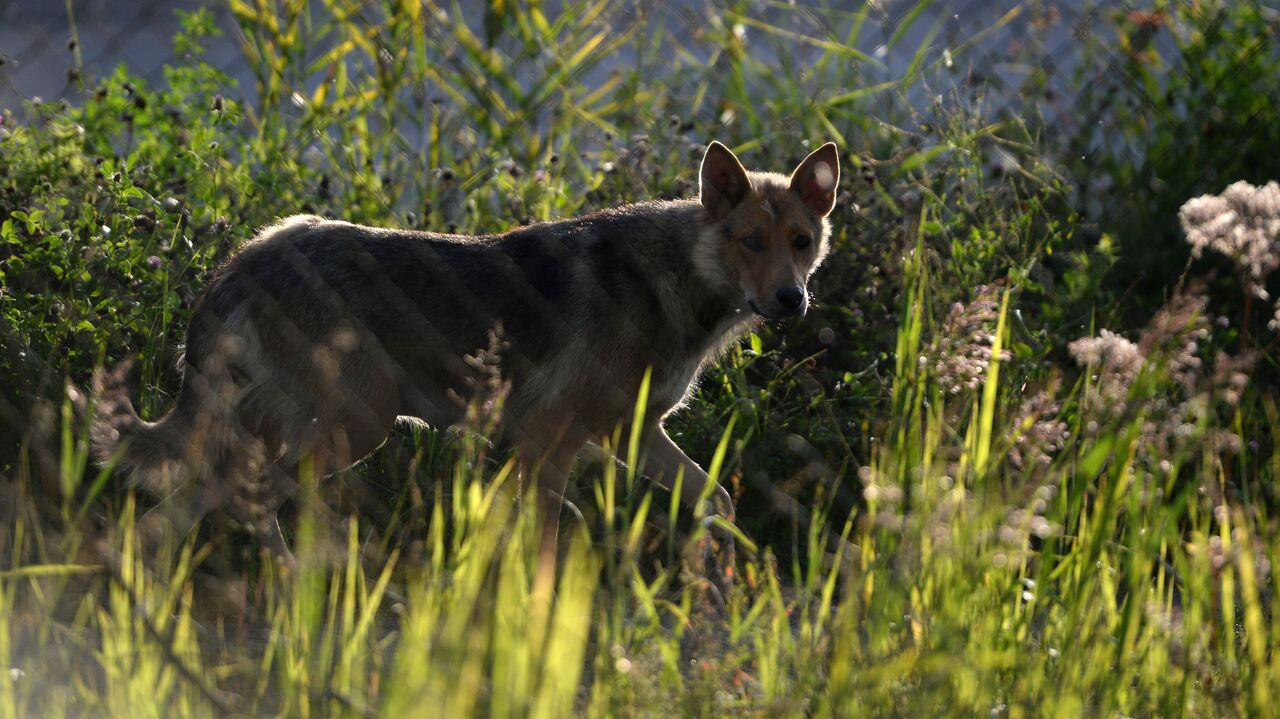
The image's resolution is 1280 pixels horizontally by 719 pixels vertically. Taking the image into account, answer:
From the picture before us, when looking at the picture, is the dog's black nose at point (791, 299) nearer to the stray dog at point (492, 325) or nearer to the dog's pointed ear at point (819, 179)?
the stray dog at point (492, 325)

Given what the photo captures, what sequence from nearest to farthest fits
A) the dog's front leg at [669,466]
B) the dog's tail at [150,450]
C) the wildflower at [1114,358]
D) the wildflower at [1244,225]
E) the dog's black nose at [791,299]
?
the wildflower at [1114,358]
the wildflower at [1244,225]
the dog's tail at [150,450]
the dog's black nose at [791,299]
the dog's front leg at [669,466]

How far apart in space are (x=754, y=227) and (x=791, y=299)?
31 cm

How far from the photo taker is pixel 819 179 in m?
4.64

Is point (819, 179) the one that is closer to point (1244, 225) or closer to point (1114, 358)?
point (1244, 225)

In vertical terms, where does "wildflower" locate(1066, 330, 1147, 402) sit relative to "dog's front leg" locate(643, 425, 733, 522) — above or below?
above

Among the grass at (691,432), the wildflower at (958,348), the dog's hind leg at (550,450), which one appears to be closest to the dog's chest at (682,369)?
the grass at (691,432)

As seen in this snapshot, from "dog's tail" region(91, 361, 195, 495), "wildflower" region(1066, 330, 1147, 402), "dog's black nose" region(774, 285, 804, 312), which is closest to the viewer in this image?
"wildflower" region(1066, 330, 1147, 402)

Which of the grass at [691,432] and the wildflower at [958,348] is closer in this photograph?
the grass at [691,432]

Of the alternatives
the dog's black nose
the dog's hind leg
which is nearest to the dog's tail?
the dog's hind leg

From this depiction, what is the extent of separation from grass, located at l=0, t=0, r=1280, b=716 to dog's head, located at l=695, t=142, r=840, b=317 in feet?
0.95

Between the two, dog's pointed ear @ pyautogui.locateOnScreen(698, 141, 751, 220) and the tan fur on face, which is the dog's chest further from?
dog's pointed ear @ pyautogui.locateOnScreen(698, 141, 751, 220)

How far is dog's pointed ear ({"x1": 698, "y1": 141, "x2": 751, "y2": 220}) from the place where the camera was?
4574 millimetres

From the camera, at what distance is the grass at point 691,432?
2691 mm

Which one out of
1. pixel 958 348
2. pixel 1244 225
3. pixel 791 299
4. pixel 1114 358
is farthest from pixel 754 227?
pixel 1114 358
